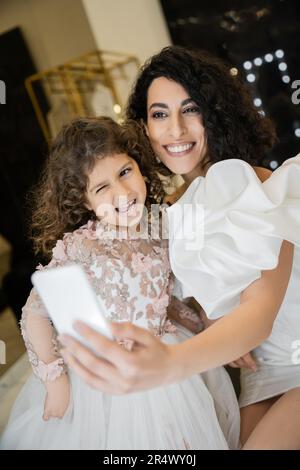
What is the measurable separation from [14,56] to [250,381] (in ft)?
6.86

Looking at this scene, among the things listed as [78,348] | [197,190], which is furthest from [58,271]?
[197,190]

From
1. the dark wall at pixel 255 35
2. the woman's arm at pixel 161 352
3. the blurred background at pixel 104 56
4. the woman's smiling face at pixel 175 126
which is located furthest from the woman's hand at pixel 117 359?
the dark wall at pixel 255 35

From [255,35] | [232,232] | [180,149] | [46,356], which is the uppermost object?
[255,35]

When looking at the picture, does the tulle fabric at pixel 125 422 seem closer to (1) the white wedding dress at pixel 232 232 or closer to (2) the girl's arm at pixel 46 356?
(2) the girl's arm at pixel 46 356

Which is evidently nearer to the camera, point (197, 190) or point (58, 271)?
point (58, 271)

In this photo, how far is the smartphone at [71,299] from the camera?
23.0 inches

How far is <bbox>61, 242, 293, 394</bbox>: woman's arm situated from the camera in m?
0.58

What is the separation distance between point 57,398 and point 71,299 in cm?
38

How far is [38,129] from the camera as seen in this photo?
2.61 meters

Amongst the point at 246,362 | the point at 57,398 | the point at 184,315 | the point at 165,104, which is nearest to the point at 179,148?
the point at 165,104

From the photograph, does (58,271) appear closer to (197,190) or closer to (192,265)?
(192,265)

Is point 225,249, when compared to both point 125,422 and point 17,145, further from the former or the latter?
point 17,145

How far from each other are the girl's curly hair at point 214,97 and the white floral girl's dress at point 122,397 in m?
0.34

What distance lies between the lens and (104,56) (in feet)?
8.87
